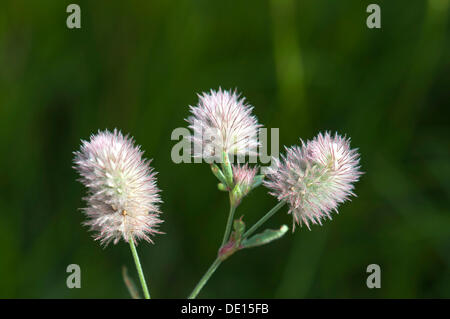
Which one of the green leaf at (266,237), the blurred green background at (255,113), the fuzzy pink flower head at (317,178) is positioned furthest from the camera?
the blurred green background at (255,113)

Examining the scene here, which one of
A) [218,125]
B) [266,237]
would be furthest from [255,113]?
[266,237]

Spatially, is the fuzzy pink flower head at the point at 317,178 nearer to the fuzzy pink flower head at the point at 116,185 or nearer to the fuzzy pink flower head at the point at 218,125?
the fuzzy pink flower head at the point at 218,125

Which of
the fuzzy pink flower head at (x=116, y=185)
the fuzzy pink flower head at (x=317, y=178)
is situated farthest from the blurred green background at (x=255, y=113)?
the fuzzy pink flower head at (x=116, y=185)

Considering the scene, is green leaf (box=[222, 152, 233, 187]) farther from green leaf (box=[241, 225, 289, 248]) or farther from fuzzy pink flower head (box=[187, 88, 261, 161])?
green leaf (box=[241, 225, 289, 248])

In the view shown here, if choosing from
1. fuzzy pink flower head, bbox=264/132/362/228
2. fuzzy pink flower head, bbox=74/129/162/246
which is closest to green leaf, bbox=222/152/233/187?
fuzzy pink flower head, bbox=264/132/362/228

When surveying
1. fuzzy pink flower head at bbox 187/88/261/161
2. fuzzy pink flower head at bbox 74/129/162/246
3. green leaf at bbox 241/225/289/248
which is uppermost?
fuzzy pink flower head at bbox 187/88/261/161

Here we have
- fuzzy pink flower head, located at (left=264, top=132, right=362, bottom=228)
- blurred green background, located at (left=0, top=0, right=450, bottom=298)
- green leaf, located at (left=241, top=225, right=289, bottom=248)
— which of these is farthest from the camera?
blurred green background, located at (left=0, top=0, right=450, bottom=298)

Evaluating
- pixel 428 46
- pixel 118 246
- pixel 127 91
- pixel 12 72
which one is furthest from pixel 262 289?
pixel 12 72

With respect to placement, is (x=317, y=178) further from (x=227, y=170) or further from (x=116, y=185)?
(x=116, y=185)
